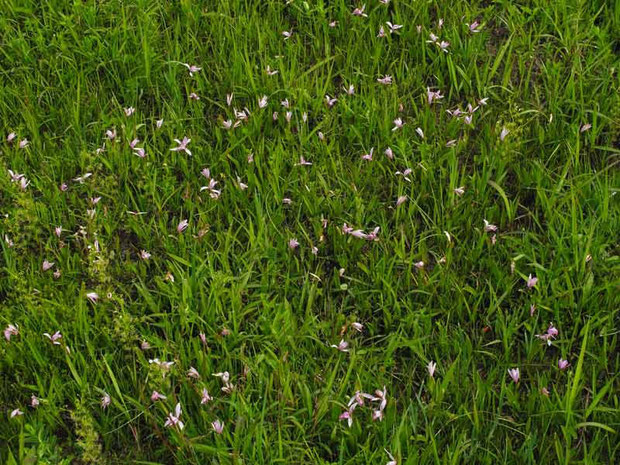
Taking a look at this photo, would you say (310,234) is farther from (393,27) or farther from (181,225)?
(393,27)

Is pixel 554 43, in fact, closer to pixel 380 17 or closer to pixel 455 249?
pixel 380 17

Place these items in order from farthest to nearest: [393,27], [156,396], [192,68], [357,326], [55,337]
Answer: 1. [393,27]
2. [192,68]
3. [357,326]
4. [55,337]
5. [156,396]

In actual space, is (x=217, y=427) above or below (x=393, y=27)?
below

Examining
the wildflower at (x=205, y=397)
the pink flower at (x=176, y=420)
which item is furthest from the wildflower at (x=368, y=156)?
the pink flower at (x=176, y=420)

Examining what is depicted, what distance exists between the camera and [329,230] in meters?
3.28

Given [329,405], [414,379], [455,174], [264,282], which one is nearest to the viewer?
[329,405]

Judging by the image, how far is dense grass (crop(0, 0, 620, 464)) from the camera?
2.72 metres

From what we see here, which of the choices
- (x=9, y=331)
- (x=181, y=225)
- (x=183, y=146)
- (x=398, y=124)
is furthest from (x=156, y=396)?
(x=398, y=124)

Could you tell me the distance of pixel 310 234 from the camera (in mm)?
3354

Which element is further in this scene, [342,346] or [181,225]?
[181,225]

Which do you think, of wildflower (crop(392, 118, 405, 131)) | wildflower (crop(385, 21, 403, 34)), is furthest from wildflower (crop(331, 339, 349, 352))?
wildflower (crop(385, 21, 403, 34))

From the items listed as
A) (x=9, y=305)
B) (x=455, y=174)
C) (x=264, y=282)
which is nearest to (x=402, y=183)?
(x=455, y=174)

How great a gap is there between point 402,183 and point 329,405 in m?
1.14

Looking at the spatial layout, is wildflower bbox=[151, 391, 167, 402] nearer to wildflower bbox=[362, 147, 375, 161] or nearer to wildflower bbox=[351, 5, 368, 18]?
wildflower bbox=[362, 147, 375, 161]
